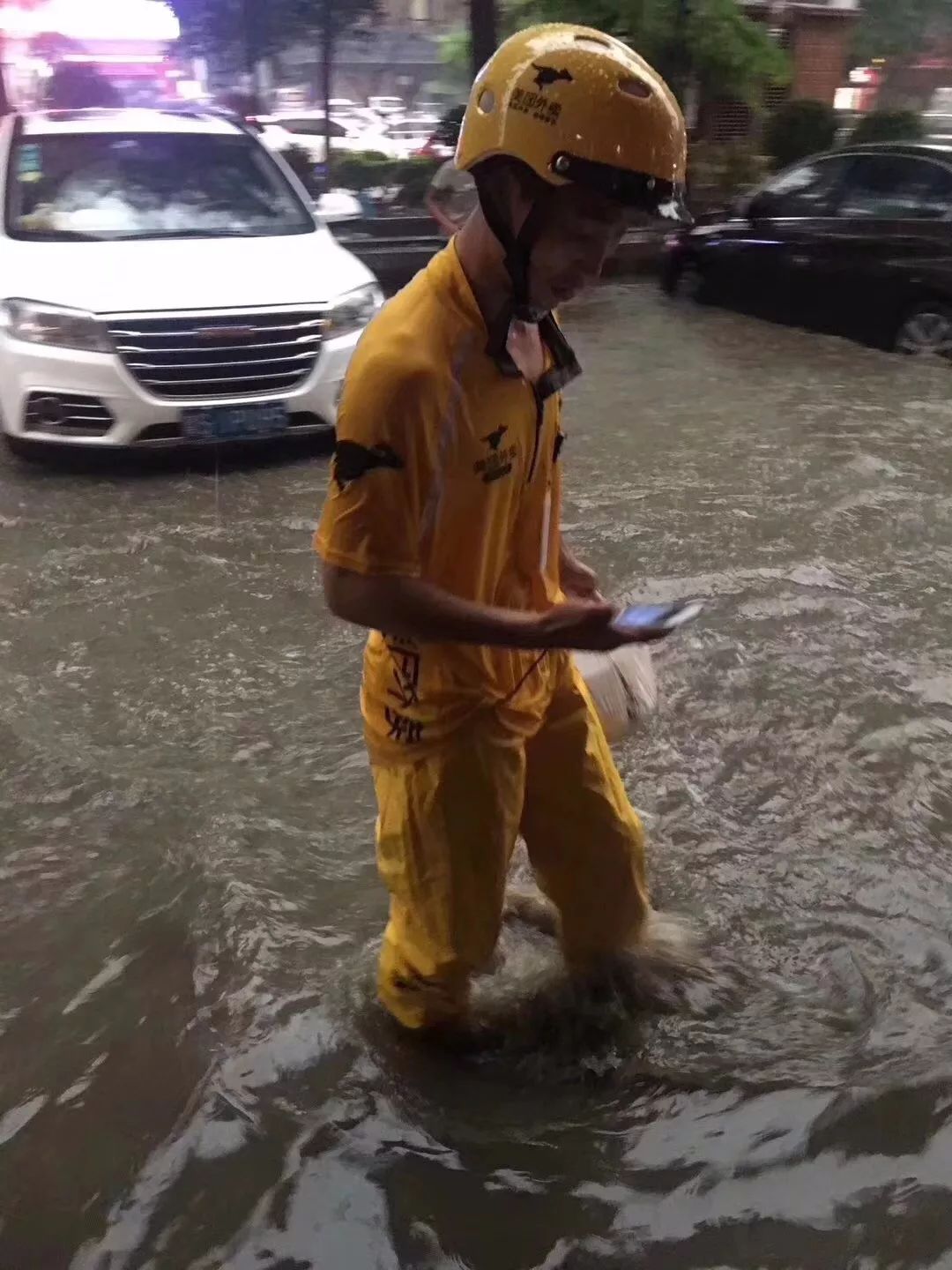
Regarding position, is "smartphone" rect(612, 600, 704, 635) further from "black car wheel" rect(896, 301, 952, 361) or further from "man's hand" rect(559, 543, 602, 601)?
"black car wheel" rect(896, 301, 952, 361)

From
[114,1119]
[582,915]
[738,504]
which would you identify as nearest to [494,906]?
[582,915]

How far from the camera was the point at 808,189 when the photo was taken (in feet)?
30.7

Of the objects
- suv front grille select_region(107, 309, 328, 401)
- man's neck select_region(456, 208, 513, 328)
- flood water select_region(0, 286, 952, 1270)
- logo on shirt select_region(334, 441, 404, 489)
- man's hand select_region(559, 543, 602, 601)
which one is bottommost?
flood water select_region(0, 286, 952, 1270)

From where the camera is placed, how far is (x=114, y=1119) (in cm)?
250

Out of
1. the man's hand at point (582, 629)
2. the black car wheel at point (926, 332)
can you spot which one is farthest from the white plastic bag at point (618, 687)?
the black car wheel at point (926, 332)

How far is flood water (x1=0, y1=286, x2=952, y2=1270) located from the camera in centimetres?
232

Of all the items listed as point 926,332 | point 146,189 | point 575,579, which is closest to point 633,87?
point 575,579

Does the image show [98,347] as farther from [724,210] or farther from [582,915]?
[724,210]

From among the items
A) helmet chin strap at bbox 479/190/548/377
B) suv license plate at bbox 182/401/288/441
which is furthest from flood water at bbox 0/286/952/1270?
helmet chin strap at bbox 479/190/548/377

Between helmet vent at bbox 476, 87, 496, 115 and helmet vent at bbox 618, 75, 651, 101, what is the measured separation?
19 cm

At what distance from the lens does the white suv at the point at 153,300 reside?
571 centimetres

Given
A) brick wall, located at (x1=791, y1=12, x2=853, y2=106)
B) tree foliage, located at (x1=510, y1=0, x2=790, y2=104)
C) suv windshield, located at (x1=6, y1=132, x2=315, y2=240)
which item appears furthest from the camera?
brick wall, located at (x1=791, y1=12, x2=853, y2=106)

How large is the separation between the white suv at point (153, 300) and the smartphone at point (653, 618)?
4361 mm

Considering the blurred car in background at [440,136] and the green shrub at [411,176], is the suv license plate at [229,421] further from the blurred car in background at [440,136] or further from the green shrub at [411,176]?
the blurred car in background at [440,136]
